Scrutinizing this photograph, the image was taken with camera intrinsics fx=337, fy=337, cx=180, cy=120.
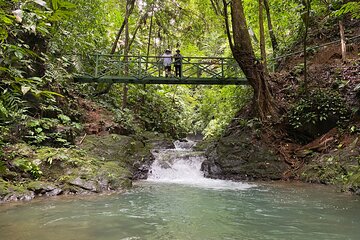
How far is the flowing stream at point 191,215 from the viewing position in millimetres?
4363

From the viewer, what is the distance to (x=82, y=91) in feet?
50.3

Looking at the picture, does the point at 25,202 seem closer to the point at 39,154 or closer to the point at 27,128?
the point at 39,154

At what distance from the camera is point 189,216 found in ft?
17.9

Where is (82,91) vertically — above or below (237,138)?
above

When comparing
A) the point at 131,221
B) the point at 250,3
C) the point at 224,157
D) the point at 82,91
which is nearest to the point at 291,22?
the point at 250,3

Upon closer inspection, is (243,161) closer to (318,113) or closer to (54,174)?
(318,113)

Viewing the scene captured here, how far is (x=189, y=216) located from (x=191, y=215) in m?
0.10

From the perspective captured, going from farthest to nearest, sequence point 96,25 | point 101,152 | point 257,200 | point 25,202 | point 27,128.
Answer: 1. point 96,25
2. point 101,152
3. point 27,128
4. point 257,200
5. point 25,202

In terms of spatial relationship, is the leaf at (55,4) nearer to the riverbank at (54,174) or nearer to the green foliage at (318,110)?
the riverbank at (54,174)

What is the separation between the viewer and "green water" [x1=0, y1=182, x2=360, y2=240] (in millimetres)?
4359

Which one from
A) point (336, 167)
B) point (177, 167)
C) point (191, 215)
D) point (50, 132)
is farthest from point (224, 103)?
point (191, 215)

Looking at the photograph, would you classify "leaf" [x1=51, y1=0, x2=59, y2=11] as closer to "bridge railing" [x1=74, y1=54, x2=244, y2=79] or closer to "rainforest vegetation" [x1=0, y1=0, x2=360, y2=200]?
"rainforest vegetation" [x1=0, y1=0, x2=360, y2=200]

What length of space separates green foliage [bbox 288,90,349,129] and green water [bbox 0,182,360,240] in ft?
11.2

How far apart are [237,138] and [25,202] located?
7.24 m
